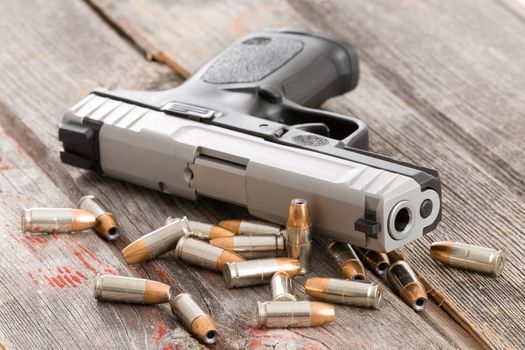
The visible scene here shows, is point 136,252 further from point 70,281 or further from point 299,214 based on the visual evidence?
point 299,214

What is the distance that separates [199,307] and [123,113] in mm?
892

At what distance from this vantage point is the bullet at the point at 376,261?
2.89m

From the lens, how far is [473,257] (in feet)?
9.44

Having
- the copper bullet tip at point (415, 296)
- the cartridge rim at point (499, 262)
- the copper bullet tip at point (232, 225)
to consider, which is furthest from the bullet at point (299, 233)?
the cartridge rim at point (499, 262)

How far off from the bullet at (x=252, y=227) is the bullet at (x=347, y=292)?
0.29 metres

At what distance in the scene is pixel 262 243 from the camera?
2.93 meters

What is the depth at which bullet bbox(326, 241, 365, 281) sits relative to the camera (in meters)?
2.82

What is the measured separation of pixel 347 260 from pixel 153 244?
0.60m

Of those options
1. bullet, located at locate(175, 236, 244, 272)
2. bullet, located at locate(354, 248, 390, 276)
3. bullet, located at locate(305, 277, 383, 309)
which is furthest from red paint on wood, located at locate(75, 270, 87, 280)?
bullet, located at locate(354, 248, 390, 276)

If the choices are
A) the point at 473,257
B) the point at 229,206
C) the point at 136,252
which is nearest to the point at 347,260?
the point at 473,257

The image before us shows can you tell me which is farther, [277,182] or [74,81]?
[74,81]

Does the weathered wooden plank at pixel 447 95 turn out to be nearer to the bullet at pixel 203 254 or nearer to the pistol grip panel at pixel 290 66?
the pistol grip panel at pixel 290 66

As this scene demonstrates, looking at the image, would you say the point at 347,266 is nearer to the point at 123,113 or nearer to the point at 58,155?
the point at 123,113

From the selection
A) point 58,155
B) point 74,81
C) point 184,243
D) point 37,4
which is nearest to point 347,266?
point 184,243
